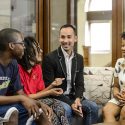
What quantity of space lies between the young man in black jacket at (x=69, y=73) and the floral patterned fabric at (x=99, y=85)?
15.0 inches

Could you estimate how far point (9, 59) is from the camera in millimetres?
2305

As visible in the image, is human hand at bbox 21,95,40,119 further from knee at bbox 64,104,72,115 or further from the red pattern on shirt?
knee at bbox 64,104,72,115

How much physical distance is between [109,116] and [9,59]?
1.20 metres

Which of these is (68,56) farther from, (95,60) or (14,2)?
(95,60)

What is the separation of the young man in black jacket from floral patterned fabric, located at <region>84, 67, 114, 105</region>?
38 cm

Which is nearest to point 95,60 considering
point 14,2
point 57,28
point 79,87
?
point 57,28

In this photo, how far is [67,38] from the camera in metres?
3.24

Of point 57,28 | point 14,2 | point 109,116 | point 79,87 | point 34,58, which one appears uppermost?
point 14,2

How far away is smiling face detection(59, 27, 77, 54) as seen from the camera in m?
3.23

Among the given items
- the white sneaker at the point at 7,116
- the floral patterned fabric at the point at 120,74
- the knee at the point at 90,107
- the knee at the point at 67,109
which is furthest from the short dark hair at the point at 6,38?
the floral patterned fabric at the point at 120,74

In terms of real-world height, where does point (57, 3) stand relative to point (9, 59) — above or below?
above

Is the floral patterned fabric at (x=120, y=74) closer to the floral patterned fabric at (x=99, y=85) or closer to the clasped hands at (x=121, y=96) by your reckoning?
the clasped hands at (x=121, y=96)

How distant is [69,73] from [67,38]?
0.36 metres

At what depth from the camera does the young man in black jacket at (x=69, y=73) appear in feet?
10.0
